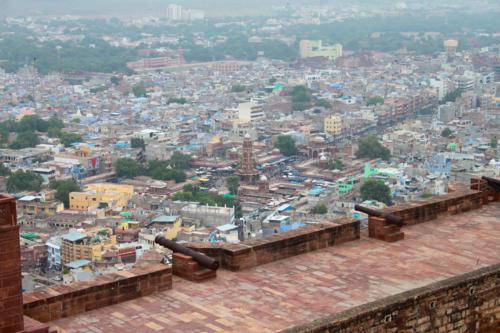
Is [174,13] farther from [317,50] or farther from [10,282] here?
[10,282]

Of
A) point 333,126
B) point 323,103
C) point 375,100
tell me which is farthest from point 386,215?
point 375,100

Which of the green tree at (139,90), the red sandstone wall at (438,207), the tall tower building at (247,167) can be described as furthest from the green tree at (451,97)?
the red sandstone wall at (438,207)

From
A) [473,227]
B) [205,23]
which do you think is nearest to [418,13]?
[205,23]

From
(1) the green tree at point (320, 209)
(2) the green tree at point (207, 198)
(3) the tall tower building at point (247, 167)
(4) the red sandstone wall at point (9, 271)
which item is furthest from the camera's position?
(3) the tall tower building at point (247, 167)

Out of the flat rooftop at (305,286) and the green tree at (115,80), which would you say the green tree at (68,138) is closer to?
the green tree at (115,80)

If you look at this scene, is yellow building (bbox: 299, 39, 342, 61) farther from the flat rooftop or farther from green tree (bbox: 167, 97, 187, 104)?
the flat rooftop

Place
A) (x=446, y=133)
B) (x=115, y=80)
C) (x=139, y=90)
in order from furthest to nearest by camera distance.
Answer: (x=115, y=80) → (x=139, y=90) → (x=446, y=133)

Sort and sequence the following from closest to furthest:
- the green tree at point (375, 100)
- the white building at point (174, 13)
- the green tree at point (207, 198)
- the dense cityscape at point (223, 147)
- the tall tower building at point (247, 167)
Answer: the dense cityscape at point (223, 147)
the green tree at point (207, 198)
the tall tower building at point (247, 167)
the green tree at point (375, 100)
the white building at point (174, 13)

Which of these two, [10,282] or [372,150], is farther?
[372,150]
